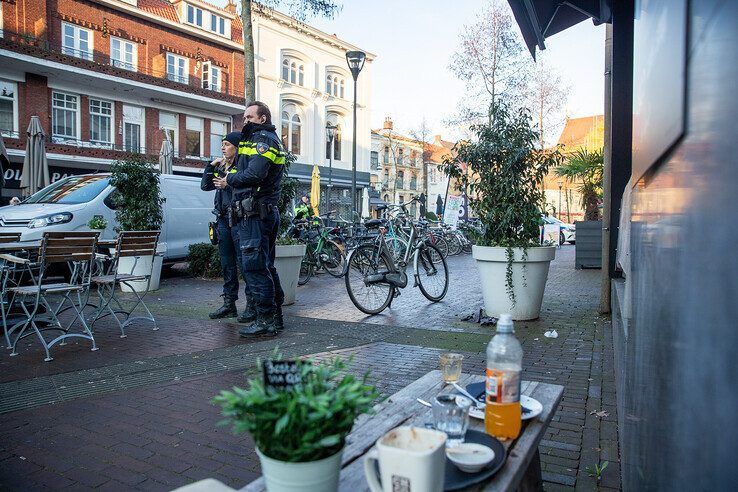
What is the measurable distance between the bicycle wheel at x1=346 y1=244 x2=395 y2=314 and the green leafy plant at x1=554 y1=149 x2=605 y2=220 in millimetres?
7640

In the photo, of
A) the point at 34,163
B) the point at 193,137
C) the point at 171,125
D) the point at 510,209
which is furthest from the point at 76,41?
the point at 510,209

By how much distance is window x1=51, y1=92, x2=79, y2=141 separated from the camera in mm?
24656

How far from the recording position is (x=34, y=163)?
1394 centimetres

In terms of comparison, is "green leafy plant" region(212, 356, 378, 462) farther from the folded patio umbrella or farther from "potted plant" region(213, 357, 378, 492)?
the folded patio umbrella

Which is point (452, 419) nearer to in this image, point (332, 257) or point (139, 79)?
point (332, 257)

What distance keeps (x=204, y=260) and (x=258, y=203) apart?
21.0 ft

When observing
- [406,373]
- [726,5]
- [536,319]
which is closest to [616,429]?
[406,373]

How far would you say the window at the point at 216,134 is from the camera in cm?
3115

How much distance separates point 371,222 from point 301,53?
29629mm

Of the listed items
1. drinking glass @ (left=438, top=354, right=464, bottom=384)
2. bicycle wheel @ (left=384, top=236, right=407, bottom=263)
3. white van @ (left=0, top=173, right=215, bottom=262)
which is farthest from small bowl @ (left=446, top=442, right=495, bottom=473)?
white van @ (left=0, top=173, right=215, bottom=262)

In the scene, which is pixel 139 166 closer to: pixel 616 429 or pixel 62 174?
pixel 616 429

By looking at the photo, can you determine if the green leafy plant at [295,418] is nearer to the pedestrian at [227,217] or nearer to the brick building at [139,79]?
the pedestrian at [227,217]

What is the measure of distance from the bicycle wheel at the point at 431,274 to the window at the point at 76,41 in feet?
76.3

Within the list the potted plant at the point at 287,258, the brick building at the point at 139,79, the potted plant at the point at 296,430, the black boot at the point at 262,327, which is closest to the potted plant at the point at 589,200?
the potted plant at the point at 287,258
